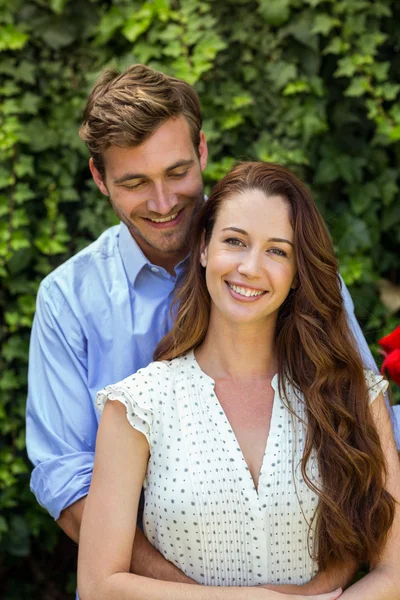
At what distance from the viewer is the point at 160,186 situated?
2.44 meters

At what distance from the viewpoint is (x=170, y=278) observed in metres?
2.54

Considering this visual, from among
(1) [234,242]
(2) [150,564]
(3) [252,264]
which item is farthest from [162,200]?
(2) [150,564]

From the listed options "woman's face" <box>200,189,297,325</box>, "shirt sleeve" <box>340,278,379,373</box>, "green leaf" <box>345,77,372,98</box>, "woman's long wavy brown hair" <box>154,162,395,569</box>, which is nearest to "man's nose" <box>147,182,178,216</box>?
"woman's long wavy brown hair" <box>154,162,395,569</box>

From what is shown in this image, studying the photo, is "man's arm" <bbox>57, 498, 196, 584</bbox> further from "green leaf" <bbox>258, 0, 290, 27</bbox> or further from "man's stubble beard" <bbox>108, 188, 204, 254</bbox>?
"green leaf" <bbox>258, 0, 290, 27</bbox>

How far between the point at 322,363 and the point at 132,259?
0.68 meters

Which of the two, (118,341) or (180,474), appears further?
(118,341)

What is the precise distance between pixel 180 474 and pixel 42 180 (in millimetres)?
1711

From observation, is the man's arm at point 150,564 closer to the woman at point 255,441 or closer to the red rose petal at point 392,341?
the woman at point 255,441

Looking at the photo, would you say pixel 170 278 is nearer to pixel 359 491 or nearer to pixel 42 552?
pixel 359 491

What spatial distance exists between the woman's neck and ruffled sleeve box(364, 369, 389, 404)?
0.25 m

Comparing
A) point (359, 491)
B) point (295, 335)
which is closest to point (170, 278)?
point (295, 335)

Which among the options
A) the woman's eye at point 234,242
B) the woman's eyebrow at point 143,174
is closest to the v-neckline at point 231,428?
the woman's eye at point 234,242

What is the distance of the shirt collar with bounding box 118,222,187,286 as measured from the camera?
8.21ft

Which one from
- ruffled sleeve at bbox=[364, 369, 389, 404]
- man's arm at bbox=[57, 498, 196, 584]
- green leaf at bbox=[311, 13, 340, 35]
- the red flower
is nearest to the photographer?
man's arm at bbox=[57, 498, 196, 584]
